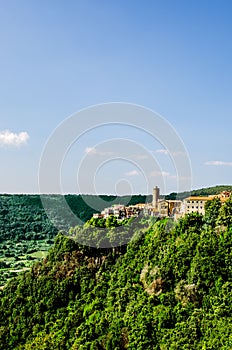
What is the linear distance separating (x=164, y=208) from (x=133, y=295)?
9.07 m

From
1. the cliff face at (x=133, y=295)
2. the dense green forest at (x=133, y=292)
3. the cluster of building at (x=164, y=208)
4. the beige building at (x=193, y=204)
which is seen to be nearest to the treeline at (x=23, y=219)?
the cluster of building at (x=164, y=208)

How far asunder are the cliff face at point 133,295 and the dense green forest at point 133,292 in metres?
0.04

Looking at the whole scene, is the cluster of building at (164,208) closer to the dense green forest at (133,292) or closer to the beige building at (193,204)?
the beige building at (193,204)

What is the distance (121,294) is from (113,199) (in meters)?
15.4

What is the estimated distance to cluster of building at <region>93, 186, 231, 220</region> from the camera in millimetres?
24981

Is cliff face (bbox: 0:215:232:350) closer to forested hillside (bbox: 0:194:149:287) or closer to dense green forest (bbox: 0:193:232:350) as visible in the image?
dense green forest (bbox: 0:193:232:350)

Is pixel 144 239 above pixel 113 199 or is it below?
below

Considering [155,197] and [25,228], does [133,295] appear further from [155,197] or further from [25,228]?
[25,228]

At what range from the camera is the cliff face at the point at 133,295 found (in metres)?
15.2

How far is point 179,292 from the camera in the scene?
661 inches

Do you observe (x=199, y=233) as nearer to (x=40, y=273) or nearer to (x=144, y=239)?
(x=144, y=239)

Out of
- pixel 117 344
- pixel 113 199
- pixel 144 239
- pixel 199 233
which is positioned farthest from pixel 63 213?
pixel 117 344

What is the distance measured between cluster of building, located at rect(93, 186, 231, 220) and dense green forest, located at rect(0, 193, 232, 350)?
2.11 metres

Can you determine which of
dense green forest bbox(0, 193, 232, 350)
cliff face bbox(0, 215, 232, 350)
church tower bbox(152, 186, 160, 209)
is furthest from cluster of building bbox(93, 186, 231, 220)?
cliff face bbox(0, 215, 232, 350)
